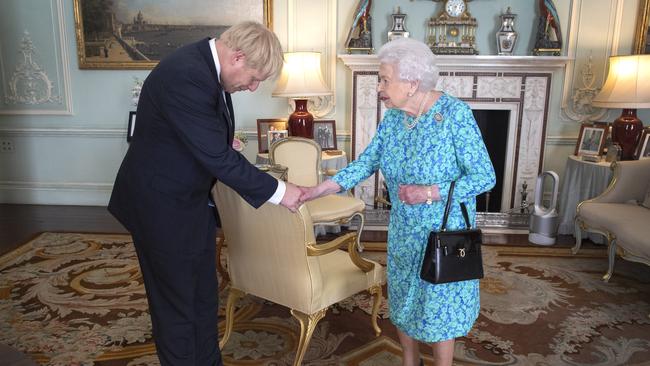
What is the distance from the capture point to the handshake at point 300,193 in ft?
6.61

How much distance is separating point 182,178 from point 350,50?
3.23 meters

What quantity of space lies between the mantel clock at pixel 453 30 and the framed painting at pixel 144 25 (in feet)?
5.08

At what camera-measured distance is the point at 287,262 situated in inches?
87.9

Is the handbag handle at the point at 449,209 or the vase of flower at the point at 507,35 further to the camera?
the vase of flower at the point at 507,35

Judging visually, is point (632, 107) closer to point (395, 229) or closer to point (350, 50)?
point (350, 50)

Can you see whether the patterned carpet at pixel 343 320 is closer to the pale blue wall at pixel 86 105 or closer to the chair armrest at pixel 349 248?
the chair armrest at pixel 349 248

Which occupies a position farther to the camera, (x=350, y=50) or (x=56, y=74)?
(x=56, y=74)

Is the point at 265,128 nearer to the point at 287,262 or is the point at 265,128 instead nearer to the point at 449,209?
the point at 287,262

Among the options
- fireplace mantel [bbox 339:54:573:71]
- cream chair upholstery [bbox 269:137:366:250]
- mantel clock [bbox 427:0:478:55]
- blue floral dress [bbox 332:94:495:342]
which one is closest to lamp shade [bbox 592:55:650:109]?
fireplace mantel [bbox 339:54:573:71]

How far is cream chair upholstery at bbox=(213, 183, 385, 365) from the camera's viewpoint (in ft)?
7.05

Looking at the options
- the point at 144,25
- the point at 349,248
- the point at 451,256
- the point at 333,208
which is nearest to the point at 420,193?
the point at 451,256

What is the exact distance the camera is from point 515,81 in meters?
4.70

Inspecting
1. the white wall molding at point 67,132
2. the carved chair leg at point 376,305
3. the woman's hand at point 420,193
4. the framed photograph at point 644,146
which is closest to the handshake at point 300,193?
the woman's hand at point 420,193

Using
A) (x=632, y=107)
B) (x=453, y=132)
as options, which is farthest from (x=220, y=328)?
(x=632, y=107)
